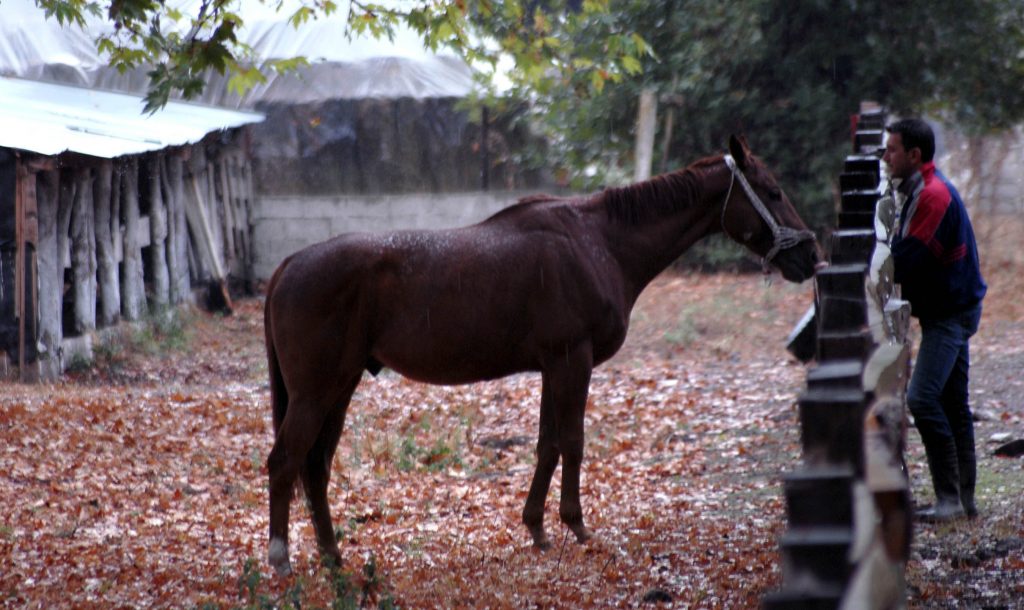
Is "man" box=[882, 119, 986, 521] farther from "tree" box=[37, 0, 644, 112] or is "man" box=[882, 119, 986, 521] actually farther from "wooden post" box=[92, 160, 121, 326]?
"wooden post" box=[92, 160, 121, 326]

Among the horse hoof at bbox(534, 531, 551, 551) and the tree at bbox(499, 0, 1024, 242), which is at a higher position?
the tree at bbox(499, 0, 1024, 242)

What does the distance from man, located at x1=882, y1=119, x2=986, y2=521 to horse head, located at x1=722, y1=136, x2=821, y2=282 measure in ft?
1.77

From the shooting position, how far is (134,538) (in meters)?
6.81

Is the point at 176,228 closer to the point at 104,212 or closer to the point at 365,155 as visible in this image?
the point at 104,212

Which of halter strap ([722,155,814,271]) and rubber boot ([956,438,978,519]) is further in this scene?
halter strap ([722,155,814,271])

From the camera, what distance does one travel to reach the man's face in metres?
5.93

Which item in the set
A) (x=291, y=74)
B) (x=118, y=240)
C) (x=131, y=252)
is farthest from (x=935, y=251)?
(x=291, y=74)

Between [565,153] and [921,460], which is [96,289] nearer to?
[565,153]

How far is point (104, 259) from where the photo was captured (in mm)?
14094

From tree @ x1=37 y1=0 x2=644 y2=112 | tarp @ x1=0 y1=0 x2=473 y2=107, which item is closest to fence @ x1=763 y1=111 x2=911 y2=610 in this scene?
tree @ x1=37 y1=0 x2=644 y2=112

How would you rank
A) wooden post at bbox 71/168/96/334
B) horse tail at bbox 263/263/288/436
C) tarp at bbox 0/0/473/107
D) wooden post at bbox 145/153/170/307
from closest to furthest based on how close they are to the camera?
horse tail at bbox 263/263/288/436 → wooden post at bbox 71/168/96/334 → wooden post at bbox 145/153/170/307 → tarp at bbox 0/0/473/107

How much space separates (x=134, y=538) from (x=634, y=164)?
1210 centimetres

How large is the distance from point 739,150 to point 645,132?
10673 mm

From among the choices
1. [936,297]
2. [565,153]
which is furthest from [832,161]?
[936,297]
